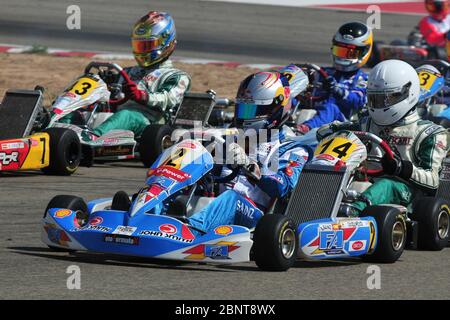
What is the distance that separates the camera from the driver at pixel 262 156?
774 cm

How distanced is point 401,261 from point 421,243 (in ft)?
1.32

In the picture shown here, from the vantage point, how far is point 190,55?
19.7 m

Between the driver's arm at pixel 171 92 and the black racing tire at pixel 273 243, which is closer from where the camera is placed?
the black racing tire at pixel 273 243

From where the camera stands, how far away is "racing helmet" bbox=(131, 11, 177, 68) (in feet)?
41.7

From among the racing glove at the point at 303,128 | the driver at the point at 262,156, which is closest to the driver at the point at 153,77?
the racing glove at the point at 303,128

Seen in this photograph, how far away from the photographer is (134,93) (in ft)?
39.8

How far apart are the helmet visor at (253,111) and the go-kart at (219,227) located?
0.48 meters

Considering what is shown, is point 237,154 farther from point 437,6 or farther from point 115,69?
point 437,6

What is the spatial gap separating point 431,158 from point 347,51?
15.1 feet

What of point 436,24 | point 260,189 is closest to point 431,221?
point 260,189

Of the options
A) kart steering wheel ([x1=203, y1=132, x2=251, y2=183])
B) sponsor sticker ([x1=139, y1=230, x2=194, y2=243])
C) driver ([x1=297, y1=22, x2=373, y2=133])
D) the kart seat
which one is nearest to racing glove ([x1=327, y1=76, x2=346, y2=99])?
driver ([x1=297, y1=22, x2=373, y2=133])

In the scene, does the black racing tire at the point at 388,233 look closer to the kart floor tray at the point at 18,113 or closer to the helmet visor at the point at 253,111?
the helmet visor at the point at 253,111

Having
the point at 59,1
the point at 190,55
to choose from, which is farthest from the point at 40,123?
the point at 59,1
